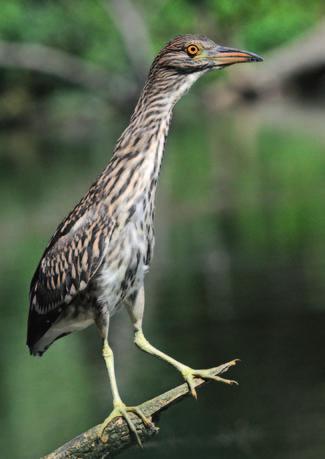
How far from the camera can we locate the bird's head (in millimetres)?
5551

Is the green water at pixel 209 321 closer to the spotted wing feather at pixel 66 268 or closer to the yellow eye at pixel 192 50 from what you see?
the spotted wing feather at pixel 66 268

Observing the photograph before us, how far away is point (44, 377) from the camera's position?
36.6ft

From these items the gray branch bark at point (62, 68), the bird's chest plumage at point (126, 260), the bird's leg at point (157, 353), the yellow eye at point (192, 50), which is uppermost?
the gray branch bark at point (62, 68)

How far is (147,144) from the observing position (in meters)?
5.55

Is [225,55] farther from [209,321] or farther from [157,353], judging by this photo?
[209,321]

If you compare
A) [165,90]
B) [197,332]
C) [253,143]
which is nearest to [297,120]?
[253,143]

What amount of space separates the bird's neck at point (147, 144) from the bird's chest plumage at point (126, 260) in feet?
0.31

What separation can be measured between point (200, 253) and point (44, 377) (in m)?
5.13

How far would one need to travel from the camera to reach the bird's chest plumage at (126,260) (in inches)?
217

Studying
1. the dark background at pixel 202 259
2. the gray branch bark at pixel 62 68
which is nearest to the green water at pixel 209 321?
the dark background at pixel 202 259

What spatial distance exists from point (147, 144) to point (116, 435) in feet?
4.09

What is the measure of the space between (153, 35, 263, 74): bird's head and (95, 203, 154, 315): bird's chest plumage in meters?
0.62

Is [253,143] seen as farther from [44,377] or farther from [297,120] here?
[44,377]

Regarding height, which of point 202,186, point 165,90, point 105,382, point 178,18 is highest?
point 178,18
